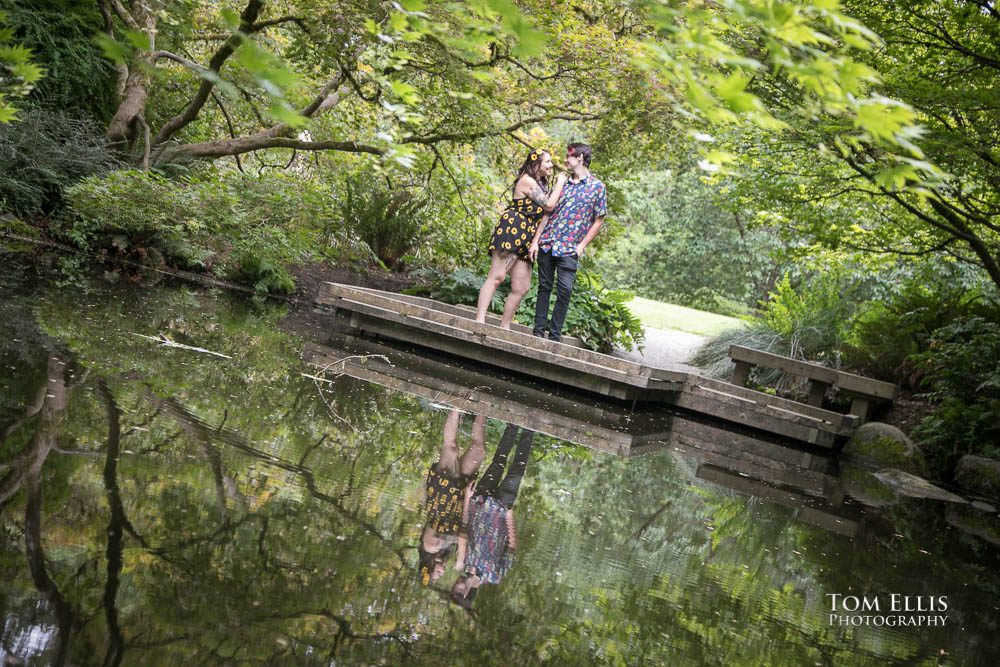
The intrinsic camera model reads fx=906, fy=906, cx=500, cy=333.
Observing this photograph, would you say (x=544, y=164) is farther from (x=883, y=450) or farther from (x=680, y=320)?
(x=680, y=320)

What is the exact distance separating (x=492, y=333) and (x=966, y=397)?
17.0 ft

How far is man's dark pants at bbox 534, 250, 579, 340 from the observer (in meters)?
9.86

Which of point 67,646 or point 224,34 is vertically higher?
point 224,34

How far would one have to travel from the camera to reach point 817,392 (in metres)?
11.1

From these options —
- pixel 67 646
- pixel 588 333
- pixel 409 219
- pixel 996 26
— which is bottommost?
pixel 67 646

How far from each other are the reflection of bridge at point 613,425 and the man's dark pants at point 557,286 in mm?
677

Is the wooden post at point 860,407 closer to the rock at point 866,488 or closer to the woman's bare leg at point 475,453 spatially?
the rock at point 866,488

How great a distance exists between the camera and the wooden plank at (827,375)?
10.6 m

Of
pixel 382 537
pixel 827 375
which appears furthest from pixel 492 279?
pixel 382 537

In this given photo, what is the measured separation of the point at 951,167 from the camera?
9.73m

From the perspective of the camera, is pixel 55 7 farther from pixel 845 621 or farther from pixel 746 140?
pixel 845 621

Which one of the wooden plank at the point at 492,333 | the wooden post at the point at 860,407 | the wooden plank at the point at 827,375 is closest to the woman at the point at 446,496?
the wooden plank at the point at 492,333

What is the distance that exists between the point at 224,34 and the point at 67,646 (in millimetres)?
14355

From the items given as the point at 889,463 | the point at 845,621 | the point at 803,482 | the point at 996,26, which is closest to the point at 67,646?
the point at 845,621
